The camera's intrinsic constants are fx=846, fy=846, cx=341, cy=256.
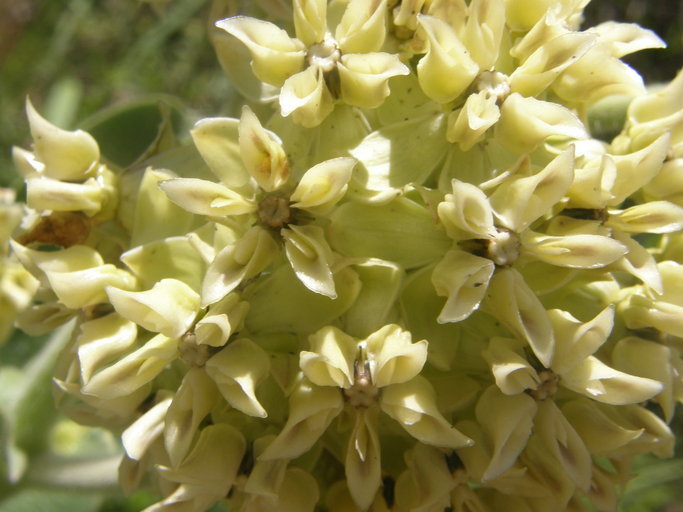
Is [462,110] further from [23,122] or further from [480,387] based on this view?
[23,122]

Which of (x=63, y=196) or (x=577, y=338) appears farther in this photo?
(x=63, y=196)

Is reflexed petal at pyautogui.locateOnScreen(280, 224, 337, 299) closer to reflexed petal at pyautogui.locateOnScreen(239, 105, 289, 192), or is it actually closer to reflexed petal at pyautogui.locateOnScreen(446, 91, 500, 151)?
reflexed petal at pyautogui.locateOnScreen(239, 105, 289, 192)

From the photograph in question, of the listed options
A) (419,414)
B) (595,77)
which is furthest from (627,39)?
(419,414)

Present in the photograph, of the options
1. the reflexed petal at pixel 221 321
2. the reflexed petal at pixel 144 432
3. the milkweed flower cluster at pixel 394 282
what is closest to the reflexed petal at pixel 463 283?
the milkweed flower cluster at pixel 394 282

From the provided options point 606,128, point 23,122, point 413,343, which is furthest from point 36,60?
point 413,343

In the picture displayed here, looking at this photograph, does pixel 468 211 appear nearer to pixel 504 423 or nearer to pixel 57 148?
pixel 504 423

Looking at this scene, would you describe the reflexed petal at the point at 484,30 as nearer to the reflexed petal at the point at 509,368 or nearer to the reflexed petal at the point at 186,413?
the reflexed petal at the point at 509,368

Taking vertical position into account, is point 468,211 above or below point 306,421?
above
